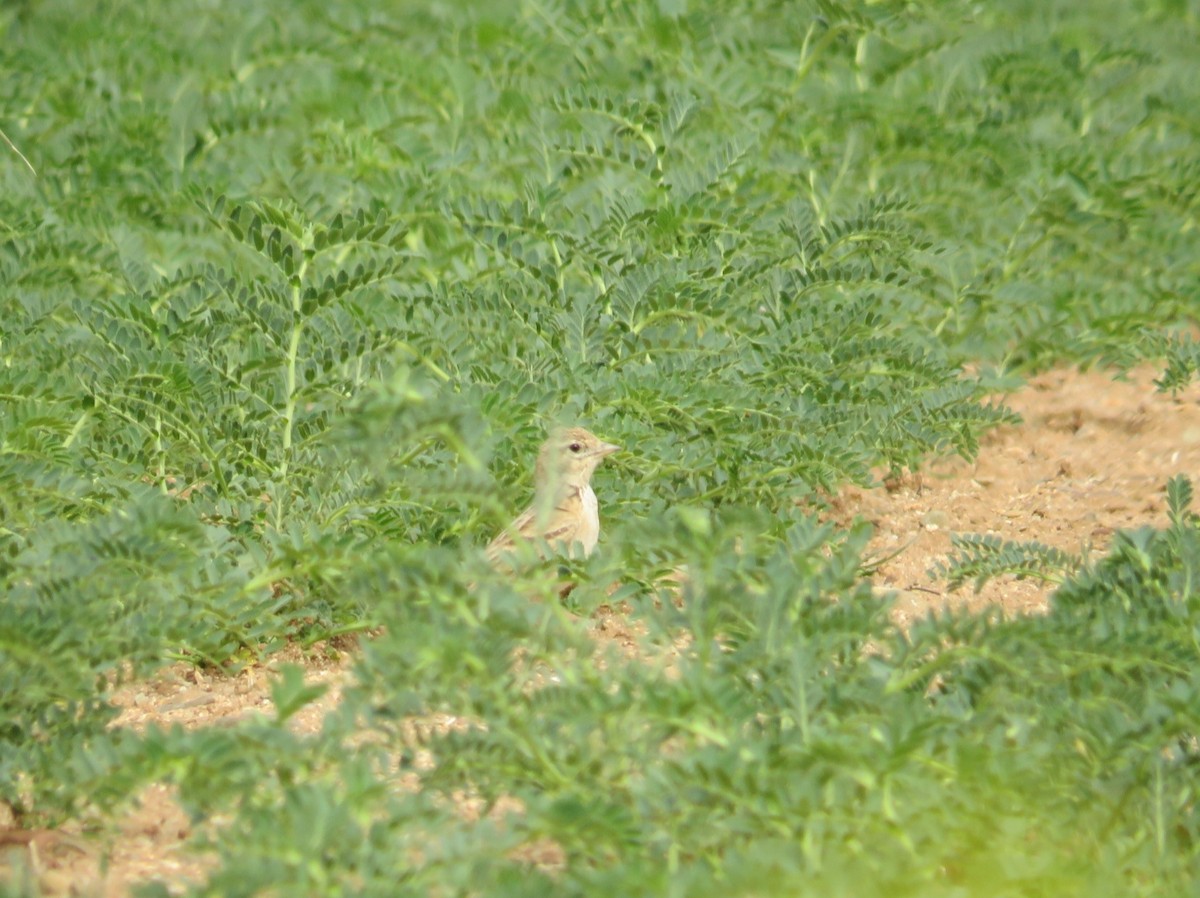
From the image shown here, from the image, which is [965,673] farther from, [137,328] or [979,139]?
[979,139]

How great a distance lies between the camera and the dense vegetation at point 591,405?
330cm

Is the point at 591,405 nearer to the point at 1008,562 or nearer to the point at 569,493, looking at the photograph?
the point at 569,493

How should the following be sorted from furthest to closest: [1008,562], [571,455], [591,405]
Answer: [591,405] → [571,455] → [1008,562]

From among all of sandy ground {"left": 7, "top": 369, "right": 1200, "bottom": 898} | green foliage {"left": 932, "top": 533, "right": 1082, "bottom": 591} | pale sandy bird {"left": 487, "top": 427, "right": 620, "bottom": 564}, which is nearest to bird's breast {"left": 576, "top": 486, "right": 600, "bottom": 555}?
pale sandy bird {"left": 487, "top": 427, "right": 620, "bottom": 564}

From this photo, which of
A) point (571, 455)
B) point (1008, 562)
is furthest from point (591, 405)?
point (1008, 562)

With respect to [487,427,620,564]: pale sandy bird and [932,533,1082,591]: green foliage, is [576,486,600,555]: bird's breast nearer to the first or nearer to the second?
[487,427,620,564]: pale sandy bird

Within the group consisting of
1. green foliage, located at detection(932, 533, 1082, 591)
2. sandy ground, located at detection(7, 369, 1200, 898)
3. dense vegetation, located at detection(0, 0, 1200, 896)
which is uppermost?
dense vegetation, located at detection(0, 0, 1200, 896)

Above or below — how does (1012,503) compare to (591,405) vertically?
below

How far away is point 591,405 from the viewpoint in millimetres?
5562

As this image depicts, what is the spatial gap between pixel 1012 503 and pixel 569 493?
1682 mm

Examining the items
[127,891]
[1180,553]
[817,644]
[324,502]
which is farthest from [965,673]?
[324,502]

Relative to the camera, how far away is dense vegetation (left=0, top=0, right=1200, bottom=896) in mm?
3305

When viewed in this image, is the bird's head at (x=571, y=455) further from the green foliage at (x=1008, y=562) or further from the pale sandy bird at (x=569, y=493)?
the green foliage at (x=1008, y=562)

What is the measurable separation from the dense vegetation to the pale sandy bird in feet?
0.31
